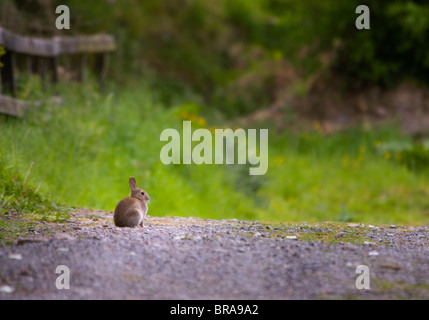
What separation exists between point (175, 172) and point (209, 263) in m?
4.79

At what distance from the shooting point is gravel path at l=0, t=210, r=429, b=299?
412 cm

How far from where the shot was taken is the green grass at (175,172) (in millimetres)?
7250

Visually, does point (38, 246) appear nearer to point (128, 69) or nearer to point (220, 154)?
point (220, 154)

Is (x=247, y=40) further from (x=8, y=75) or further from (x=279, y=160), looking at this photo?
(x=8, y=75)

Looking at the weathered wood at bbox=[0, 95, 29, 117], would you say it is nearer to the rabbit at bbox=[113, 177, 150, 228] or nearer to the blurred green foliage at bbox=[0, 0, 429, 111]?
the rabbit at bbox=[113, 177, 150, 228]

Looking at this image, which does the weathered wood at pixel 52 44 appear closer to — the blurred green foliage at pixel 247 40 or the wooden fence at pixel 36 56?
the wooden fence at pixel 36 56

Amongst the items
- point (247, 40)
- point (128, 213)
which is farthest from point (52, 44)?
point (247, 40)

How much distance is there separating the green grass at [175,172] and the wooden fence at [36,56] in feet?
0.98

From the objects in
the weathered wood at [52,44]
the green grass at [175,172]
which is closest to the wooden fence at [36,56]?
the weathered wood at [52,44]

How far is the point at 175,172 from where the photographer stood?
9328 mm

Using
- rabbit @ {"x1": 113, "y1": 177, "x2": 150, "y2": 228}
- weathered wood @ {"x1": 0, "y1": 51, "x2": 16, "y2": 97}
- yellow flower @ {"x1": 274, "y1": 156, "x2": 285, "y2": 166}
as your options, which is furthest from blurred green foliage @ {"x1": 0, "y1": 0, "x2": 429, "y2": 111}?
rabbit @ {"x1": 113, "y1": 177, "x2": 150, "y2": 228}

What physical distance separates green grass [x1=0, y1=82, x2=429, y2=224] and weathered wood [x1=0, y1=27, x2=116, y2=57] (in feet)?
2.13

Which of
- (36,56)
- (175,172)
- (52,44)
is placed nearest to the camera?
(175,172)
